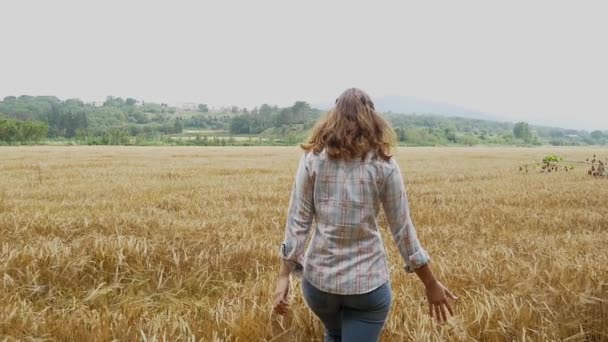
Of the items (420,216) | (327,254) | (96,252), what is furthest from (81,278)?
(420,216)

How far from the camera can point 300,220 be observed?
284cm

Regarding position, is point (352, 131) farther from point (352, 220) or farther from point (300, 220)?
point (300, 220)

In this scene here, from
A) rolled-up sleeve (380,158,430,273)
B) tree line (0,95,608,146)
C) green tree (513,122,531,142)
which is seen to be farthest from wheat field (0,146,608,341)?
green tree (513,122,531,142)

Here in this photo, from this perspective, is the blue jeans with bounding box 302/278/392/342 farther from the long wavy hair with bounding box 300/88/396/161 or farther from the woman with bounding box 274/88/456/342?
the long wavy hair with bounding box 300/88/396/161

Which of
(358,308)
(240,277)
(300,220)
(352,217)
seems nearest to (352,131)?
(352,217)

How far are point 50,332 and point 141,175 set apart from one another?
1842 cm

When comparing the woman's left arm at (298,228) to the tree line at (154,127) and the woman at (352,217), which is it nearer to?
the woman at (352,217)

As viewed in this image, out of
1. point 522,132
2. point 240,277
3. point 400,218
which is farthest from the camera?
point 522,132

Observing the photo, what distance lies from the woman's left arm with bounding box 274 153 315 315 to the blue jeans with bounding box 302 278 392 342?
13cm

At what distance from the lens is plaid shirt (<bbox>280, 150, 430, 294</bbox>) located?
8.77ft

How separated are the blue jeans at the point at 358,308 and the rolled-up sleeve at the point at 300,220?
174mm

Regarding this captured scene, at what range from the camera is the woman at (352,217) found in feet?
8.73

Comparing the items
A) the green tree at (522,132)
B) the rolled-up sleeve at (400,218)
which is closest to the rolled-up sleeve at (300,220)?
the rolled-up sleeve at (400,218)

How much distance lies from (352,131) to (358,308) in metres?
0.92
